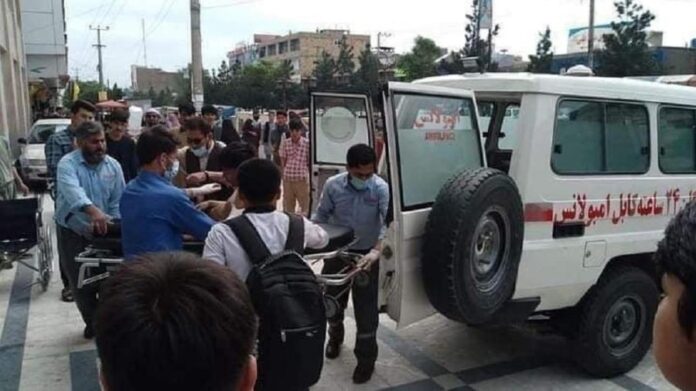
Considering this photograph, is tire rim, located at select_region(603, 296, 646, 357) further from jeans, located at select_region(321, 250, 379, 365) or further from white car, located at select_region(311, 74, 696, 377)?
jeans, located at select_region(321, 250, 379, 365)

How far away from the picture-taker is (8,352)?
4.57m

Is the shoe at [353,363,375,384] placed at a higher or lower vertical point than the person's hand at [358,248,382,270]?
lower

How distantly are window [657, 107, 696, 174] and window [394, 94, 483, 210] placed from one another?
1.44 m

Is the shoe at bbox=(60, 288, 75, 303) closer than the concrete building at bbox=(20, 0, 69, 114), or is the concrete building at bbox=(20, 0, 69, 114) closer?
the shoe at bbox=(60, 288, 75, 303)

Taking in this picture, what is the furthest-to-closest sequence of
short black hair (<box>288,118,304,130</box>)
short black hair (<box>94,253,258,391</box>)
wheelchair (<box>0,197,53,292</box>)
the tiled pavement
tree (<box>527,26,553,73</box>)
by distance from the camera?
1. tree (<box>527,26,553,73</box>)
2. short black hair (<box>288,118,304,130</box>)
3. wheelchair (<box>0,197,53,292</box>)
4. the tiled pavement
5. short black hair (<box>94,253,258,391</box>)

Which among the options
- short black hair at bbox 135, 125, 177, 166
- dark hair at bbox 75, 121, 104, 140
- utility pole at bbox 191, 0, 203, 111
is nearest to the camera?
short black hair at bbox 135, 125, 177, 166

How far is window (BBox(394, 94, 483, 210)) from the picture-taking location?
11.1 feet

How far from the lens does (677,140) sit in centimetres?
433

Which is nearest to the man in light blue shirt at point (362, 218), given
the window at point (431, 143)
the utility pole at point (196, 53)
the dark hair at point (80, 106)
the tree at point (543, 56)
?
the window at point (431, 143)

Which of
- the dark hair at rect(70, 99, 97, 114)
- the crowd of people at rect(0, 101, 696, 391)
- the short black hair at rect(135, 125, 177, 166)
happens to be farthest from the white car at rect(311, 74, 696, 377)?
the dark hair at rect(70, 99, 97, 114)

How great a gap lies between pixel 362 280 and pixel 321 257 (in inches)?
28.8

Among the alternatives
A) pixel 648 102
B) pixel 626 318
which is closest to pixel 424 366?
pixel 626 318

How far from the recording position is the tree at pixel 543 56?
39.5 meters

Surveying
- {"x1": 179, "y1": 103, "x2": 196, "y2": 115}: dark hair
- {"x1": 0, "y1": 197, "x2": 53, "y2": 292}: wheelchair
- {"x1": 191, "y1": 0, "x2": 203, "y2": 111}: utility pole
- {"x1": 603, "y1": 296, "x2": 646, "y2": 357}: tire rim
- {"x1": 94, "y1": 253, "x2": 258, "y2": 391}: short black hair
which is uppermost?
{"x1": 191, "y1": 0, "x2": 203, "y2": 111}: utility pole
